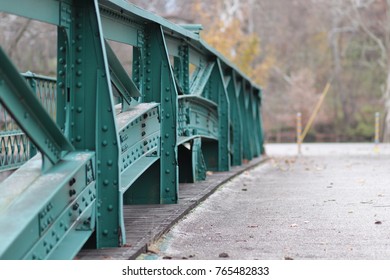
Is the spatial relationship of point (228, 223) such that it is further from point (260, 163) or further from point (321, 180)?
point (260, 163)

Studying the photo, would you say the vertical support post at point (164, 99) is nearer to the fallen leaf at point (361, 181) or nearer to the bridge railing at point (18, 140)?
the bridge railing at point (18, 140)

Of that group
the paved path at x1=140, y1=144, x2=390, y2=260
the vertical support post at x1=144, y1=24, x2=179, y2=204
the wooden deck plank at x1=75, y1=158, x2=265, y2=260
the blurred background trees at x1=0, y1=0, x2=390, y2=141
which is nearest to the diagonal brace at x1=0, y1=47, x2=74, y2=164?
the wooden deck plank at x1=75, y1=158, x2=265, y2=260

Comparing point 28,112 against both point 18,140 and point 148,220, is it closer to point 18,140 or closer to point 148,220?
point 148,220

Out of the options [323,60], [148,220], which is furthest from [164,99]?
[323,60]

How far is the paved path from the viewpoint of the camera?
6.76 meters

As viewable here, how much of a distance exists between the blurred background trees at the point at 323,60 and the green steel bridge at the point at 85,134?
123ft

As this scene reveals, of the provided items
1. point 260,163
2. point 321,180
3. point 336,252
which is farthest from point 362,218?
point 260,163

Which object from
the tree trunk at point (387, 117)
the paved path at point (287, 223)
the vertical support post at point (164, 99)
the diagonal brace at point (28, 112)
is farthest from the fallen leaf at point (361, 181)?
the tree trunk at point (387, 117)

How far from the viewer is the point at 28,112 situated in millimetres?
5258

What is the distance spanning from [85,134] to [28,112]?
1212 millimetres

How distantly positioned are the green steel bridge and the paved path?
0.58m

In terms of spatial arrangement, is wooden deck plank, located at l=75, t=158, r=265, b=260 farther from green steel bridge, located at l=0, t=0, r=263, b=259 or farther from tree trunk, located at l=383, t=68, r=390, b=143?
tree trunk, located at l=383, t=68, r=390, b=143

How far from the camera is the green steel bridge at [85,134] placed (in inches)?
204

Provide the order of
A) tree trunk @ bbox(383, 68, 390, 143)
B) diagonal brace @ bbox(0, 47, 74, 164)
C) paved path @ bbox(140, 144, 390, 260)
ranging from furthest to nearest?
tree trunk @ bbox(383, 68, 390, 143) < paved path @ bbox(140, 144, 390, 260) < diagonal brace @ bbox(0, 47, 74, 164)
